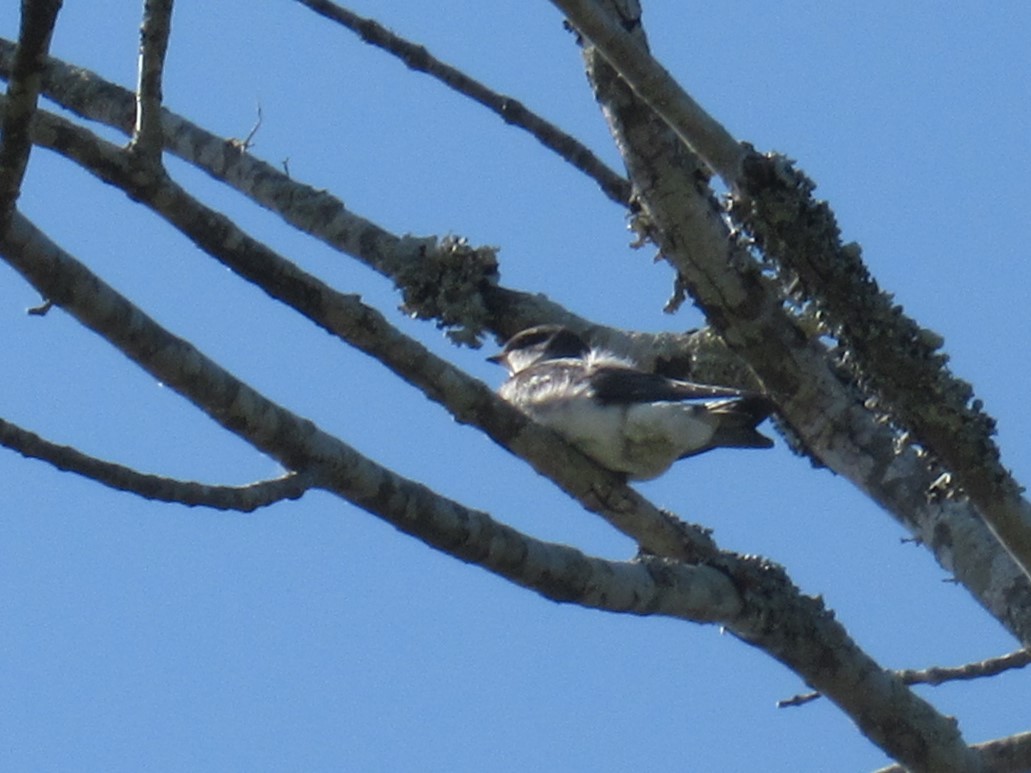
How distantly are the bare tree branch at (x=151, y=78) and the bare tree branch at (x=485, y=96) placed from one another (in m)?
2.19

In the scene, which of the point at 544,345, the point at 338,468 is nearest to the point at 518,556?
the point at 338,468

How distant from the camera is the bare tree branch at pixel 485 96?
5871 mm

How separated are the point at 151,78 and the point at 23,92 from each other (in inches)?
29.6

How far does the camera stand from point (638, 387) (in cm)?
578

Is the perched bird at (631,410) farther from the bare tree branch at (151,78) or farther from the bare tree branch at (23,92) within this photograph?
the bare tree branch at (23,92)

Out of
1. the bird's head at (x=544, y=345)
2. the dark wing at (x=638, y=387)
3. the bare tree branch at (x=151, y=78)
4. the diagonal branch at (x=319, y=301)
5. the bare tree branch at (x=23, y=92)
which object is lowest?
the bare tree branch at (x=23, y=92)

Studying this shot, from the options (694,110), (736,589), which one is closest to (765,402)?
(736,589)

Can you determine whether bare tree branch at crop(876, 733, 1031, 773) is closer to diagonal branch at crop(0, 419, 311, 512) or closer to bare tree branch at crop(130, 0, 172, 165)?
diagonal branch at crop(0, 419, 311, 512)

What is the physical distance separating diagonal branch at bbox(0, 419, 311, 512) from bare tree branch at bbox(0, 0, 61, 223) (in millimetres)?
409

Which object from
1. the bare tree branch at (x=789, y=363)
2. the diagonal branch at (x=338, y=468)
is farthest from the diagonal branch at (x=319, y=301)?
the bare tree branch at (x=789, y=363)

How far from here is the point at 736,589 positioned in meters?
4.19

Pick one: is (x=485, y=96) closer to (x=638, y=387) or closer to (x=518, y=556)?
(x=638, y=387)

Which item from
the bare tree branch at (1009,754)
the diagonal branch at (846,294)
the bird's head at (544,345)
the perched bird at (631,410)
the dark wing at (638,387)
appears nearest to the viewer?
the diagonal branch at (846,294)

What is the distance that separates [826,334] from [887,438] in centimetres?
51
